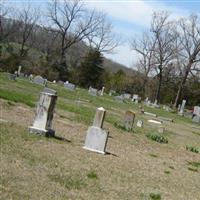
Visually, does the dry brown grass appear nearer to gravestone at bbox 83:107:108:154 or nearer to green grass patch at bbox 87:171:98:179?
green grass patch at bbox 87:171:98:179

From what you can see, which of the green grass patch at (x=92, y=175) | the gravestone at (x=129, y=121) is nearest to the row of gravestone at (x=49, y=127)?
the green grass patch at (x=92, y=175)

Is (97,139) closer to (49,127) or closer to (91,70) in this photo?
(49,127)

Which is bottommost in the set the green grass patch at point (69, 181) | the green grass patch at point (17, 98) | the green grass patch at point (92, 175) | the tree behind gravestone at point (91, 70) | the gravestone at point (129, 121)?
the green grass patch at point (69, 181)

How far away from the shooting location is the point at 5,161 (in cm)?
834

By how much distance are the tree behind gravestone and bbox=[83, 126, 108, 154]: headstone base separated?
59.8 metres

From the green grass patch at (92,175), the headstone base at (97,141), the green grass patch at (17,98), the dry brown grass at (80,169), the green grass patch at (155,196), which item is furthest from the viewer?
the green grass patch at (17,98)

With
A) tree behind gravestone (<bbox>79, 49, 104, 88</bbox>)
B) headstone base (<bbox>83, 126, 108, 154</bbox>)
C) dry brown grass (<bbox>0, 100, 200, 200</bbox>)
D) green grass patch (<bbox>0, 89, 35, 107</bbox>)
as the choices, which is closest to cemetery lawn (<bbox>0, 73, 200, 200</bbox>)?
dry brown grass (<bbox>0, 100, 200, 200</bbox>)

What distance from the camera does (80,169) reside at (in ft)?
30.5

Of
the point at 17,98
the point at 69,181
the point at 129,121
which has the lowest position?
the point at 69,181

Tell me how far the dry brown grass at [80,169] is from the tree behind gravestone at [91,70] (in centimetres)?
5711

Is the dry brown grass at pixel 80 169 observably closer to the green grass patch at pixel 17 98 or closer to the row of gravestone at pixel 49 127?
the row of gravestone at pixel 49 127

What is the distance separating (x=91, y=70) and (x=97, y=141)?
60.5 m

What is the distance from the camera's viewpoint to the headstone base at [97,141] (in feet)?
39.5

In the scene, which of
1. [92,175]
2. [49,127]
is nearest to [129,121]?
[49,127]
